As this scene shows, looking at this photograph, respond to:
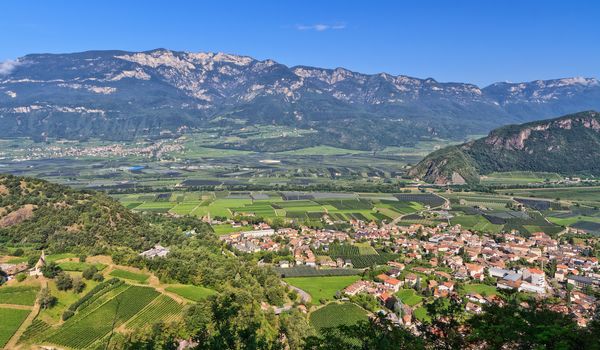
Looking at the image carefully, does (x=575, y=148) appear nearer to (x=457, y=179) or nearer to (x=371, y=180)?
(x=457, y=179)

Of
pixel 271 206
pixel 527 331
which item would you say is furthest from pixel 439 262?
pixel 527 331

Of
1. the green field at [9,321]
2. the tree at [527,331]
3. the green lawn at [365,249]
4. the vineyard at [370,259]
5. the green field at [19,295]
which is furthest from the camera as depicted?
the green lawn at [365,249]

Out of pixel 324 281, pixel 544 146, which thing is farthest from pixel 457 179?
pixel 324 281

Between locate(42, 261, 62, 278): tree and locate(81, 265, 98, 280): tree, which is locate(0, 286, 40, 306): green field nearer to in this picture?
locate(42, 261, 62, 278): tree

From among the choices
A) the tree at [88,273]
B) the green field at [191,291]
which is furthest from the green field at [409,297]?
the tree at [88,273]

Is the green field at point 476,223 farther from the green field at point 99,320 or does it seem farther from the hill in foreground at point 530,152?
the green field at point 99,320

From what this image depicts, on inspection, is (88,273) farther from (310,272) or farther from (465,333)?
(465,333)

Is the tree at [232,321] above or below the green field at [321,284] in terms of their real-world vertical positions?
above
